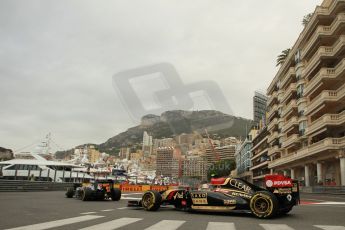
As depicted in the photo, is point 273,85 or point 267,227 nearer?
point 267,227

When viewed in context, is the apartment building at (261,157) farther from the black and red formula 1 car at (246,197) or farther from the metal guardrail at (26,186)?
the black and red formula 1 car at (246,197)

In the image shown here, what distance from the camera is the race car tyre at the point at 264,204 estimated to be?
9500mm

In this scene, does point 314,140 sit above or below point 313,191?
above

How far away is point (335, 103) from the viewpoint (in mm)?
39969

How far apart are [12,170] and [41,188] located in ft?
73.4

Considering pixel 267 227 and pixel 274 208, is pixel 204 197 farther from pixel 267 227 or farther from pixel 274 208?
pixel 267 227

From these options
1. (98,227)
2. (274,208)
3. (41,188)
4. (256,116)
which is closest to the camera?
(98,227)

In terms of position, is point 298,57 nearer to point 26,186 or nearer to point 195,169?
point 26,186

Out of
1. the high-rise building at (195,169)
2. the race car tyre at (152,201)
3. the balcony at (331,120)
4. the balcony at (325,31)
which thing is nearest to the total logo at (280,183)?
the race car tyre at (152,201)

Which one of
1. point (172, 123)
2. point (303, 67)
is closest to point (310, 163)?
point (303, 67)

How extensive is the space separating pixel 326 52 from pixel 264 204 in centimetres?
3543

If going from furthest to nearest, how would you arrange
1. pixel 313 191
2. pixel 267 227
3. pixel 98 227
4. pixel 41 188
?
pixel 313 191 < pixel 41 188 < pixel 267 227 < pixel 98 227

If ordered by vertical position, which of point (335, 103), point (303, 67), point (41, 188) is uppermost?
point (303, 67)

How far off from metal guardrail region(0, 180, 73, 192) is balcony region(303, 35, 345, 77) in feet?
107
